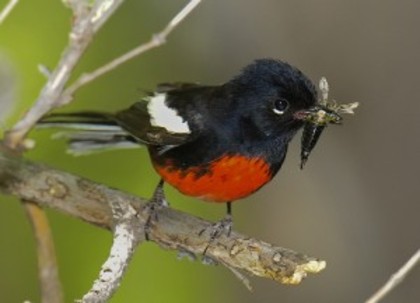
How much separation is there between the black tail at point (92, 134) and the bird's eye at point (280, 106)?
56 centimetres

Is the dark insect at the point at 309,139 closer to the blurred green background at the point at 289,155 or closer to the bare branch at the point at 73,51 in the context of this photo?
the bare branch at the point at 73,51

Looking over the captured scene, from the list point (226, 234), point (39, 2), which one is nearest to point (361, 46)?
point (39, 2)

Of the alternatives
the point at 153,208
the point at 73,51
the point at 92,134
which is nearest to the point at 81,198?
the point at 153,208

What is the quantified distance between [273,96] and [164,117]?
14.4 inches

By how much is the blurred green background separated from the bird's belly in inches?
33.1

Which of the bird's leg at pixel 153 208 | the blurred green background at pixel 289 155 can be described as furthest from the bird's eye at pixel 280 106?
the blurred green background at pixel 289 155

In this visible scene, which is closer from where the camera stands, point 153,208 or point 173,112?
point 153,208

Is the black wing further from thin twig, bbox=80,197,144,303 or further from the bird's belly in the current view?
thin twig, bbox=80,197,144,303

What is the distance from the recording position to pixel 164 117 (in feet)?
8.58

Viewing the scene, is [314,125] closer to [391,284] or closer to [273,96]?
[273,96]

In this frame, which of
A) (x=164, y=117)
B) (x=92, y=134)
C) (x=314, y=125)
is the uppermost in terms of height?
(x=92, y=134)

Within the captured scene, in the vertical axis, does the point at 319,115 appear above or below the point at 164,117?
below

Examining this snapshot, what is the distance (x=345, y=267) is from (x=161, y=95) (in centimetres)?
179

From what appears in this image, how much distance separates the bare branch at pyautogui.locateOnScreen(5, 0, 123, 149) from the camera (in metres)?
1.71
